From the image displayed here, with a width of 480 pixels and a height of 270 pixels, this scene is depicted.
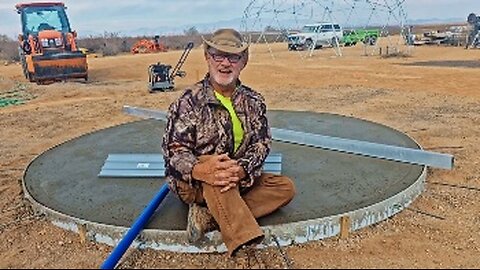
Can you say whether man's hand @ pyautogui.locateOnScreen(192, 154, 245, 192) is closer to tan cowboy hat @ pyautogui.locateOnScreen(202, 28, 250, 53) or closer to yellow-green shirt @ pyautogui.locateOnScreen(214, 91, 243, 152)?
yellow-green shirt @ pyautogui.locateOnScreen(214, 91, 243, 152)

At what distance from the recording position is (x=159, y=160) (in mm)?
3836

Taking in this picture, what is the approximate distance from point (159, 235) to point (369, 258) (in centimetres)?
118

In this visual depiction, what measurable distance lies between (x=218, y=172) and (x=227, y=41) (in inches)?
28.8

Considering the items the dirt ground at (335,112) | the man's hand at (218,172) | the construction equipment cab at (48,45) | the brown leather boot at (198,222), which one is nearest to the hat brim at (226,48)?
the man's hand at (218,172)

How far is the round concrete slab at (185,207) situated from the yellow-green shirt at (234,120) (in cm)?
50

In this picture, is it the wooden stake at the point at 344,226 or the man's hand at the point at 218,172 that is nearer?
the man's hand at the point at 218,172

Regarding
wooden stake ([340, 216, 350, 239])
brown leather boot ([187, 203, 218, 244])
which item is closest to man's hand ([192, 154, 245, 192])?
brown leather boot ([187, 203, 218, 244])

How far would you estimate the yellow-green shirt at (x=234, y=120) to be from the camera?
267 cm

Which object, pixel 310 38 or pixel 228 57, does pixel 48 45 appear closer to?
pixel 228 57

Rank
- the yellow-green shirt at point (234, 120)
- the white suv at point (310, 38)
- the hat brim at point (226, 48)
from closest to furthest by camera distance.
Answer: the hat brim at point (226, 48) < the yellow-green shirt at point (234, 120) < the white suv at point (310, 38)

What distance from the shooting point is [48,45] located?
11.5 meters

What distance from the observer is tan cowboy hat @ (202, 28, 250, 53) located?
2565mm

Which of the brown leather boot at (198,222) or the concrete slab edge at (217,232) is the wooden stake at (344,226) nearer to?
the concrete slab edge at (217,232)

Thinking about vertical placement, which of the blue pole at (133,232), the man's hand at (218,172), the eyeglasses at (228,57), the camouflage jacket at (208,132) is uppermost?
the eyeglasses at (228,57)
